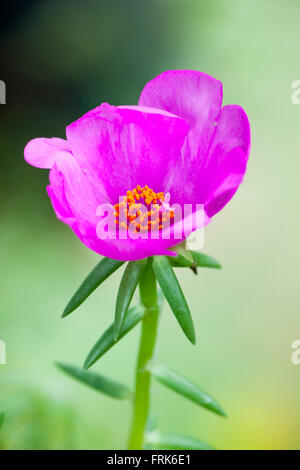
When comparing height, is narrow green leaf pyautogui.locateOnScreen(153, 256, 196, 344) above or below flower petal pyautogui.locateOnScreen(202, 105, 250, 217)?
below

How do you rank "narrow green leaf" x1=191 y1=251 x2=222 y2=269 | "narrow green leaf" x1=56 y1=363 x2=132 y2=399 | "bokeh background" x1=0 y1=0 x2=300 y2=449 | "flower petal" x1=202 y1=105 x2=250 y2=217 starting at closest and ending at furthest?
1. "flower petal" x1=202 y1=105 x2=250 y2=217
2. "narrow green leaf" x1=191 y1=251 x2=222 y2=269
3. "narrow green leaf" x1=56 y1=363 x2=132 y2=399
4. "bokeh background" x1=0 y1=0 x2=300 y2=449

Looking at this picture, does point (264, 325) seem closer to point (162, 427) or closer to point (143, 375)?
point (162, 427)

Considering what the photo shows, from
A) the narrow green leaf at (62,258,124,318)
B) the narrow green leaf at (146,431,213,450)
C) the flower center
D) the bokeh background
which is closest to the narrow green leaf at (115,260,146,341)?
the narrow green leaf at (62,258,124,318)

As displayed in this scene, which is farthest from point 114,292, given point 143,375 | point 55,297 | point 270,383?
point 143,375

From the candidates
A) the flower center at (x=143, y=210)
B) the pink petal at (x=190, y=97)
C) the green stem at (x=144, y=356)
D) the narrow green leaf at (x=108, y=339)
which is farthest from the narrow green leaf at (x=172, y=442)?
the pink petal at (x=190, y=97)

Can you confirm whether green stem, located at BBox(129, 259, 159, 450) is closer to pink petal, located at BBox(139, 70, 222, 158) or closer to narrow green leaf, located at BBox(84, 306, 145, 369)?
narrow green leaf, located at BBox(84, 306, 145, 369)

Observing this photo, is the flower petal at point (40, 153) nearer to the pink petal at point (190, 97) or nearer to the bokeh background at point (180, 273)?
the pink petal at point (190, 97)

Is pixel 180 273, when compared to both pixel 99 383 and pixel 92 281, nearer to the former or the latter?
pixel 99 383
